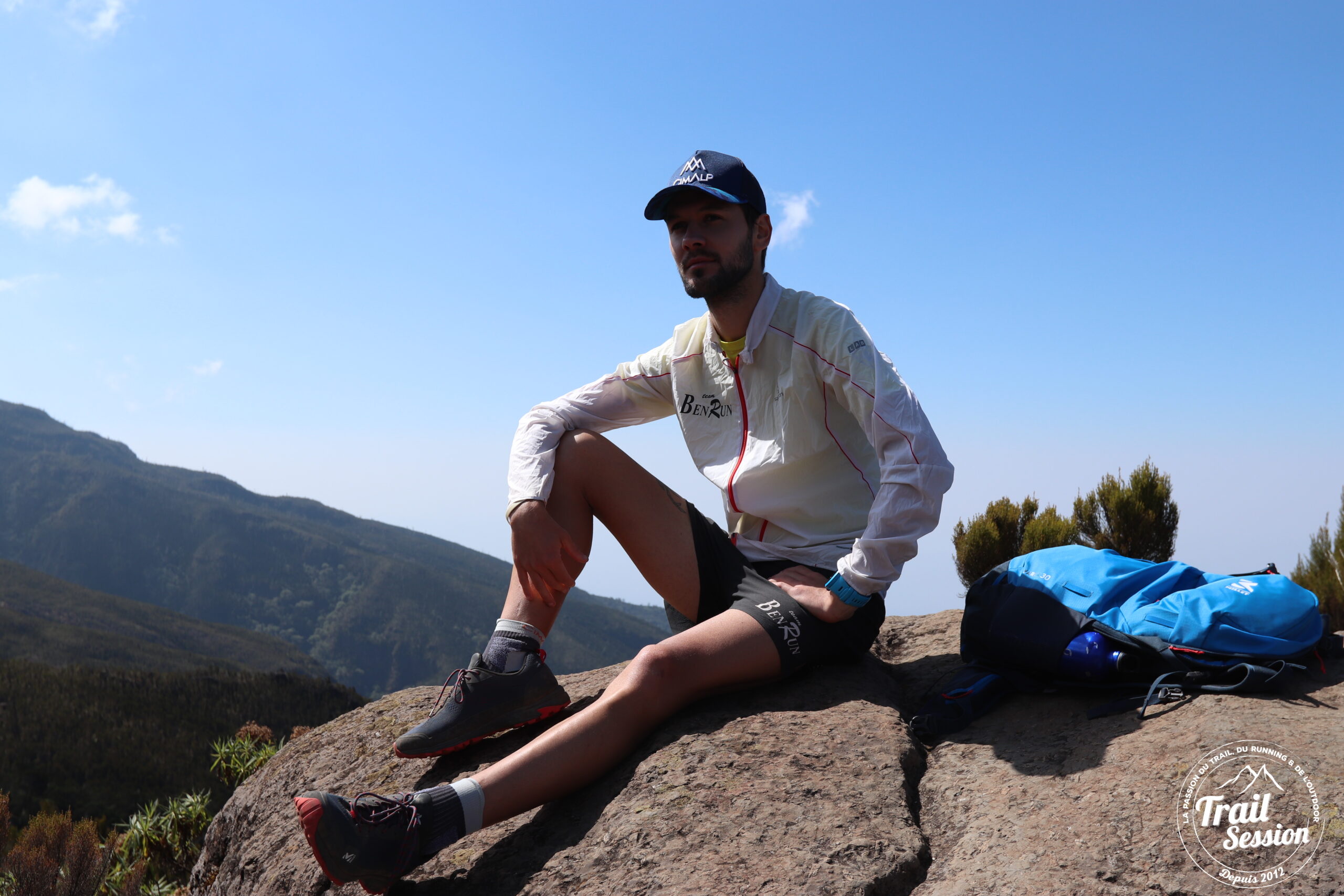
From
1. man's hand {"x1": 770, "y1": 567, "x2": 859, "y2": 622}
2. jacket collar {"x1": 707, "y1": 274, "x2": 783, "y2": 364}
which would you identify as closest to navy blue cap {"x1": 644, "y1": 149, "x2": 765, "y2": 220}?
jacket collar {"x1": 707, "y1": 274, "x2": 783, "y2": 364}

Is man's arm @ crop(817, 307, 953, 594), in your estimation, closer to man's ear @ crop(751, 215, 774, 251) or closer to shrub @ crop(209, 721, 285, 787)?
man's ear @ crop(751, 215, 774, 251)

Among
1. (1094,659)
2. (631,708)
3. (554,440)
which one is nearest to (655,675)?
(631,708)

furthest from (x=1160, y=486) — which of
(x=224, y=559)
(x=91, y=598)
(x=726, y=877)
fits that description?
(x=224, y=559)

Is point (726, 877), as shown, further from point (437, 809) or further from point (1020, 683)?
point (1020, 683)

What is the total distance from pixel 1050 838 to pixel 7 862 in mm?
7505

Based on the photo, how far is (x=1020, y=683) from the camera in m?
2.94

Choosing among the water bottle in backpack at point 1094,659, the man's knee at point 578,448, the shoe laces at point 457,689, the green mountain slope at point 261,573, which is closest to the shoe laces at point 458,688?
the shoe laces at point 457,689

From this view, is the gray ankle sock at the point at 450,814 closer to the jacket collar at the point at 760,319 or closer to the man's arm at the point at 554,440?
the man's arm at the point at 554,440

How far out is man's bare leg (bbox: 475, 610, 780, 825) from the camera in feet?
7.95

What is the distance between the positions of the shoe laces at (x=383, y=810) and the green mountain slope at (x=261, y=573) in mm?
132411

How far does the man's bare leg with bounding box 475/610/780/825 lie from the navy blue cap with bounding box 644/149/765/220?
4.89 feet

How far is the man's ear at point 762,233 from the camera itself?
326 cm

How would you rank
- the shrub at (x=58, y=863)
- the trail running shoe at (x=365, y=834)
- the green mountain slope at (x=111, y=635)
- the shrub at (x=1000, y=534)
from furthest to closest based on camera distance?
the green mountain slope at (x=111, y=635) < the shrub at (x=1000, y=534) < the shrub at (x=58, y=863) < the trail running shoe at (x=365, y=834)

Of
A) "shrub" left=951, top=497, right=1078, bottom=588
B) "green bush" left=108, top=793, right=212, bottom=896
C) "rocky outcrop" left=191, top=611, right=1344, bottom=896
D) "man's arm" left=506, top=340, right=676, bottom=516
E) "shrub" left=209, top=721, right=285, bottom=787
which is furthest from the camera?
"shrub" left=951, top=497, right=1078, bottom=588
